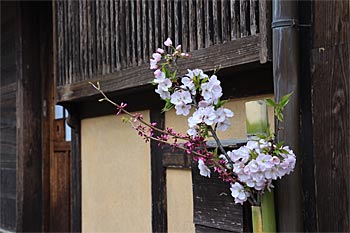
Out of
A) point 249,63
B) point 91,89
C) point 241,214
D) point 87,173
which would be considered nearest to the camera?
point 241,214

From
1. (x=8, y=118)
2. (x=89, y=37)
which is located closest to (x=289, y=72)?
(x=89, y=37)

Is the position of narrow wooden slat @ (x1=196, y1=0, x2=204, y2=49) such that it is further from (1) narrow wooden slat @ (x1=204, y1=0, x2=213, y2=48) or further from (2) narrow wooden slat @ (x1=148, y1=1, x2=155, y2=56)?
(2) narrow wooden slat @ (x1=148, y1=1, x2=155, y2=56)

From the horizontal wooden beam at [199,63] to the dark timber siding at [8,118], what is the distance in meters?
1.83

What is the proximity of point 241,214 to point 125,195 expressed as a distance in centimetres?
161

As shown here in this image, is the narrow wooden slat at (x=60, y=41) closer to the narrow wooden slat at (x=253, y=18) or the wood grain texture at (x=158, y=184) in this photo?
the wood grain texture at (x=158, y=184)

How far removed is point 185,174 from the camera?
2.85 metres

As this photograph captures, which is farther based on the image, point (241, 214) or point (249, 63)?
point (249, 63)

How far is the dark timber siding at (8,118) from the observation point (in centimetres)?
509

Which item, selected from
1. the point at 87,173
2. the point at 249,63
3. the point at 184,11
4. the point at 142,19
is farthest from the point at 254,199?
the point at 87,173

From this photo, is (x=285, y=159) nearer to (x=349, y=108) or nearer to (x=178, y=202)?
(x=349, y=108)

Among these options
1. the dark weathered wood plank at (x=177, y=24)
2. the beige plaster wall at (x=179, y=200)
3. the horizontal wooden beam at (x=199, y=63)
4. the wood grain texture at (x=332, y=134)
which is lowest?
the beige plaster wall at (x=179, y=200)

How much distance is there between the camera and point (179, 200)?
9.56ft

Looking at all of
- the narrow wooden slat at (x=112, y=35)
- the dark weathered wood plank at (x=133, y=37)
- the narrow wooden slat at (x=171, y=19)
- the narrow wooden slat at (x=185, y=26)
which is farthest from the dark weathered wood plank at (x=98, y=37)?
the narrow wooden slat at (x=185, y=26)

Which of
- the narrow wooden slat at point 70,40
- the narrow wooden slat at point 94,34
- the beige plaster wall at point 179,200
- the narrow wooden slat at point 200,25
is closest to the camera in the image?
the narrow wooden slat at point 200,25
